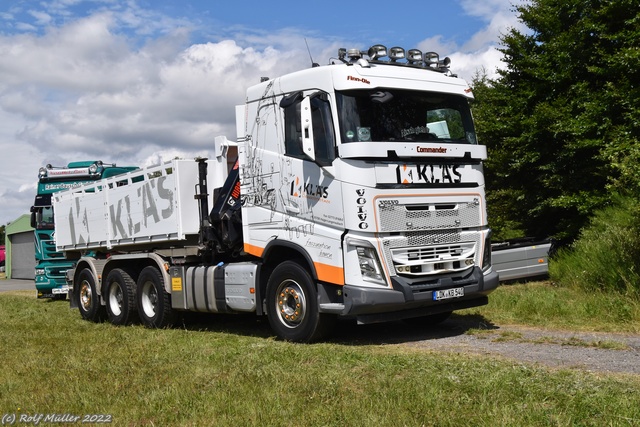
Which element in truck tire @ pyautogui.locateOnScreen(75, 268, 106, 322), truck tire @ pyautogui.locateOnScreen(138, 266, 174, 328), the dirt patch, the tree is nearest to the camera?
the dirt patch

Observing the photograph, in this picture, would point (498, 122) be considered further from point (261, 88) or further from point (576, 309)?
point (261, 88)

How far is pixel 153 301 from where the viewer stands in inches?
498

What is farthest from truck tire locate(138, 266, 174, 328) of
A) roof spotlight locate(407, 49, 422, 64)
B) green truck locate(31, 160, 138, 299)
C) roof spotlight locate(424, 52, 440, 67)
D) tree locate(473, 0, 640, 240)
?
tree locate(473, 0, 640, 240)

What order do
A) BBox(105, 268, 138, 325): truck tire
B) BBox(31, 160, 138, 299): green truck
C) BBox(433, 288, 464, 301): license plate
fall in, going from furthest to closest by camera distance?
BBox(31, 160, 138, 299): green truck → BBox(105, 268, 138, 325): truck tire → BBox(433, 288, 464, 301): license plate

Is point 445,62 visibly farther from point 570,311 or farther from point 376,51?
point 570,311

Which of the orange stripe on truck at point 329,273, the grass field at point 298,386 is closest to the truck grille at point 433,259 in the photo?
the orange stripe on truck at point 329,273

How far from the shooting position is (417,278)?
29.7ft

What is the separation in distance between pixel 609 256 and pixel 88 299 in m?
10.0

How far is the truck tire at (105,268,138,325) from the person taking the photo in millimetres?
12945

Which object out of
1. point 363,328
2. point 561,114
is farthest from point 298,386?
point 561,114

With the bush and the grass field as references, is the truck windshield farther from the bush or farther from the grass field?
the bush

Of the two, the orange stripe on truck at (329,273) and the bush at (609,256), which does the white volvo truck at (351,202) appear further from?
the bush at (609,256)

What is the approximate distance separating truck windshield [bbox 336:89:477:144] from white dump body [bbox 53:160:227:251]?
326 centimetres

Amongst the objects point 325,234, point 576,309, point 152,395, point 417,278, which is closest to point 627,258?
point 576,309
